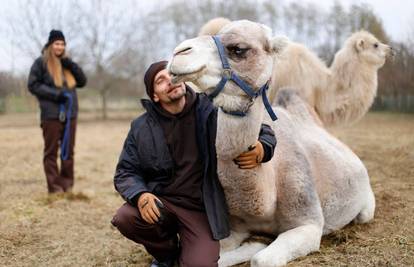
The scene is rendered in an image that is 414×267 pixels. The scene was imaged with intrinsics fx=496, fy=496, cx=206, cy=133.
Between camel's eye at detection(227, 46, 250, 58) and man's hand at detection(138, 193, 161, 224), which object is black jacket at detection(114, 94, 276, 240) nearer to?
man's hand at detection(138, 193, 161, 224)

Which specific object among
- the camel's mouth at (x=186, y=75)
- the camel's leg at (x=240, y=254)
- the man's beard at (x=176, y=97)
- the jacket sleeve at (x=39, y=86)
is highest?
the camel's mouth at (x=186, y=75)

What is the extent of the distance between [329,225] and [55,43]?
4265 millimetres

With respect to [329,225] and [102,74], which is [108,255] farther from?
[102,74]

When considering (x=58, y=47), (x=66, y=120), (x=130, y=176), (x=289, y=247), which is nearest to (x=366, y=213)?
(x=289, y=247)

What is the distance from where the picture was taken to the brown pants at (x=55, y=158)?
652 cm

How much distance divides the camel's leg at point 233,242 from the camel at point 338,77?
304 cm

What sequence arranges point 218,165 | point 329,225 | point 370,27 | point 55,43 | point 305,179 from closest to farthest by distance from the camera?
point 218,165
point 305,179
point 329,225
point 55,43
point 370,27

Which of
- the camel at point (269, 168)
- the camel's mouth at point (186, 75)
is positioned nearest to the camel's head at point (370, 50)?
the camel at point (269, 168)

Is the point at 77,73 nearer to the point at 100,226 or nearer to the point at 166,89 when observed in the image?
the point at 100,226

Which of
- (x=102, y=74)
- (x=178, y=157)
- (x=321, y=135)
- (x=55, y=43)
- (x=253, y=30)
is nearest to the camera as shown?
(x=253, y=30)

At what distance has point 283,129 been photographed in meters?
4.19

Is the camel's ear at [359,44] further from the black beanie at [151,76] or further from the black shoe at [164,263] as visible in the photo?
the black shoe at [164,263]

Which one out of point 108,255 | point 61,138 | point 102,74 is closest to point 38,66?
point 61,138

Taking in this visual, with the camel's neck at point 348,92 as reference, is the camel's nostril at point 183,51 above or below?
above
